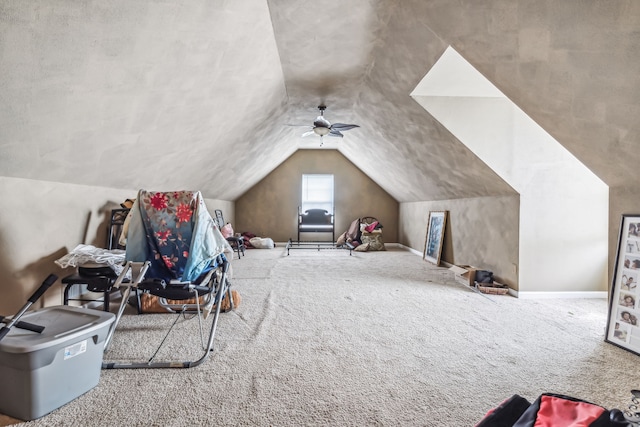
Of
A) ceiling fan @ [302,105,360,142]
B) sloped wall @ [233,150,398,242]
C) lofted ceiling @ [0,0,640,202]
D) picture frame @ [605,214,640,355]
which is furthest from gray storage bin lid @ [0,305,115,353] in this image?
sloped wall @ [233,150,398,242]

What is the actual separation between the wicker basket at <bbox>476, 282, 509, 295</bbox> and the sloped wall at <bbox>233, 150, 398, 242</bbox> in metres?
4.65

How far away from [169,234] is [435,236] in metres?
4.69

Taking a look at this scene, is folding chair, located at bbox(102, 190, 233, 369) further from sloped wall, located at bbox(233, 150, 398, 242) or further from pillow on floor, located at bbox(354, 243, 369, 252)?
sloped wall, located at bbox(233, 150, 398, 242)

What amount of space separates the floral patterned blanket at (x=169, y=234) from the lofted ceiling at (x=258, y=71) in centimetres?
77

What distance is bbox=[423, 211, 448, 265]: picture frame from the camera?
17.4 feet

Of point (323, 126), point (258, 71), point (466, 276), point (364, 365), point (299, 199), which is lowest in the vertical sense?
point (364, 365)

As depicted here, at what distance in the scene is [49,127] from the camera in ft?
6.46

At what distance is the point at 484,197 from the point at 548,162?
87 cm

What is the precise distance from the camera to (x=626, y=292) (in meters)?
2.16

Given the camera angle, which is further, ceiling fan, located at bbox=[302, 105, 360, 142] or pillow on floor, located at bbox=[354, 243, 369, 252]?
pillow on floor, located at bbox=[354, 243, 369, 252]

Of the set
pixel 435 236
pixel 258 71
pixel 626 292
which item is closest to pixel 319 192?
pixel 435 236

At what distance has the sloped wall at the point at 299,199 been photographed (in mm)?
8227

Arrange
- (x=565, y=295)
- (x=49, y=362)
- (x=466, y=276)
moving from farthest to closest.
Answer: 1. (x=466, y=276)
2. (x=565, y=295)
3. (x=49, y=362)

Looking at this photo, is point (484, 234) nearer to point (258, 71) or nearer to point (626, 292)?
point (626, 292)
